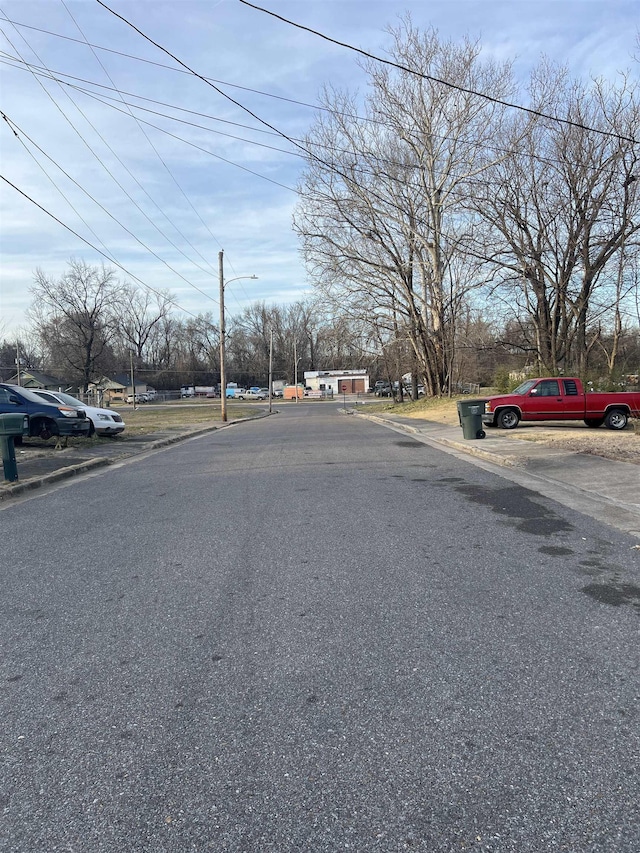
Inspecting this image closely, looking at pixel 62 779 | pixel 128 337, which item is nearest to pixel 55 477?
pixel 62 779

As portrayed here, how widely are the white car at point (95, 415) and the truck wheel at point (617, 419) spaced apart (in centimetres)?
1518

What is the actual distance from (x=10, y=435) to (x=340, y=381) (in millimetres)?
96083

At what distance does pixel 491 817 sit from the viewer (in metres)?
2.30

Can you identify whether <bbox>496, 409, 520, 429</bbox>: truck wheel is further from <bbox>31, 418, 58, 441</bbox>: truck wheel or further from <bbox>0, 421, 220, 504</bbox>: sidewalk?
<bbox>31, 418, 58, 441</bbox>: truck wheel

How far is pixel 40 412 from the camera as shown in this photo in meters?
14.7

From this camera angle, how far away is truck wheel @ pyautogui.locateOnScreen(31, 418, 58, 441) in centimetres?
1482

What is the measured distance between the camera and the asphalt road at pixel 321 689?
2309 mm

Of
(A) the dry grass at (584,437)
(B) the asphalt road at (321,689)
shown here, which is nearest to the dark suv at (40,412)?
(B) the asphalt road at (321,689)

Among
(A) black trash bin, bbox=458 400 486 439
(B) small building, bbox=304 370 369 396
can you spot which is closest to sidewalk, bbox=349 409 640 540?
(A) black trash bin, bbox=458 400 486 439

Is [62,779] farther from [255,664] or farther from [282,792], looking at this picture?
[255,664]

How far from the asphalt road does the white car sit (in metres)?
10.1

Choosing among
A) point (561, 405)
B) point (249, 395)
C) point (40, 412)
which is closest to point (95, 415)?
point (40, 412)

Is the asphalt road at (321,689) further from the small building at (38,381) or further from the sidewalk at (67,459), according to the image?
the small building at (38,381)

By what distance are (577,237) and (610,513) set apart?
26.2 metres
